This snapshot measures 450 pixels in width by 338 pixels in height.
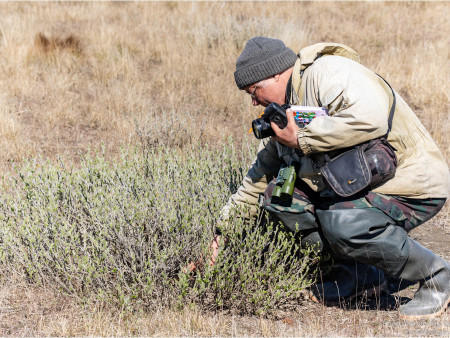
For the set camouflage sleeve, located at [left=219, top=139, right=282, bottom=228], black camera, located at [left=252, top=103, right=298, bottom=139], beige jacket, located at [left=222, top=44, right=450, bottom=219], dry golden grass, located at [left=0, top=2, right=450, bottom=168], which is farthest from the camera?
dry golden grass, located at [left=0, top=2, right=450, bottom=168]

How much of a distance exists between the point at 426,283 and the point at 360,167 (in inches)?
32.9

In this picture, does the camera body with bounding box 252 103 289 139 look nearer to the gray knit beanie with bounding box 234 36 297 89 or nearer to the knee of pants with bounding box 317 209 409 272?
the gray knit beanie with bounding box 234 36 297 89

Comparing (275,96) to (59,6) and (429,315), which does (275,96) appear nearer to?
(429,315)

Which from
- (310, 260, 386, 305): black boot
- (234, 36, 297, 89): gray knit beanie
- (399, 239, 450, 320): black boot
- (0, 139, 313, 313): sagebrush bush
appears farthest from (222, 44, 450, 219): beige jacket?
(310, 260, 386, 305): black boot

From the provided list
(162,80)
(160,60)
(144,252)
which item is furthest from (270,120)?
(160,60)

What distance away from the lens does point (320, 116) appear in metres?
2.64

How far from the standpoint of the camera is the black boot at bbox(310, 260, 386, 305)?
3.26 metres

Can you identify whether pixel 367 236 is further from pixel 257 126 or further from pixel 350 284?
pixel 257 126

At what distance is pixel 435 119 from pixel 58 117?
4.11 metres

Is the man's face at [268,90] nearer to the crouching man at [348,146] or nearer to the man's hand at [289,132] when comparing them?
the crouching man at [348,146]

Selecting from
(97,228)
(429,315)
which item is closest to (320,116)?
(429,315)

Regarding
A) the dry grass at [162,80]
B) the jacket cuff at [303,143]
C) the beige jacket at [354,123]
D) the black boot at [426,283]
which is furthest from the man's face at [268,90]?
the dry grass at [162,80]

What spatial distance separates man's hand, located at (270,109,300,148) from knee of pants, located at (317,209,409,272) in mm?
405

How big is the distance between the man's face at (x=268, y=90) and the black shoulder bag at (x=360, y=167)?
0.50 meters
